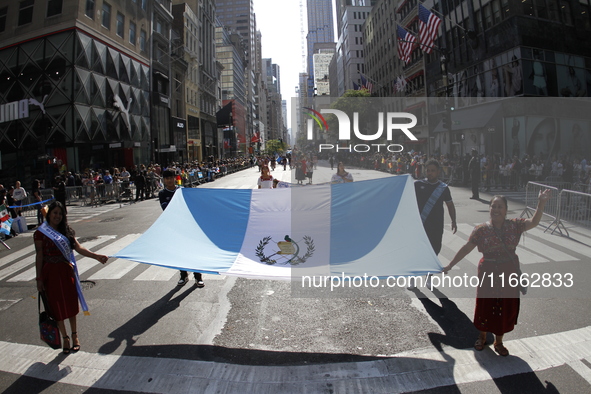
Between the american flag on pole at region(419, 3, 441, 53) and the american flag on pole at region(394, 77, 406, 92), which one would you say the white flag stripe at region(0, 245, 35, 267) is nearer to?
the american flag on pole at region(419, 3, 441, 53)

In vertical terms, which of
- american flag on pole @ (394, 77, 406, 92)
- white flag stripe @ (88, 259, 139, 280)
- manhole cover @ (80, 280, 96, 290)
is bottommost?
manhole cover @ (80, 280, 96, 290)

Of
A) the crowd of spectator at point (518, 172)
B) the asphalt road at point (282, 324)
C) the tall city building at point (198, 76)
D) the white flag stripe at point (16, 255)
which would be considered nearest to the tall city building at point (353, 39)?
the tall city building at point (198, 76)

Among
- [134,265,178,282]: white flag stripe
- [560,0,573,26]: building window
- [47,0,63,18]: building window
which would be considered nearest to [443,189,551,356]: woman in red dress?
[134,265,178,282]: white flag stripe

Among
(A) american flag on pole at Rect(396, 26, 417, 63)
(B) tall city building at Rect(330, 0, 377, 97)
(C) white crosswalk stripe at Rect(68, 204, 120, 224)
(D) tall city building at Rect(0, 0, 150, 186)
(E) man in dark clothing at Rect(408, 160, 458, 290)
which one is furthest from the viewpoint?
(B) tall city building at Rect(330, 0, 377, 97)

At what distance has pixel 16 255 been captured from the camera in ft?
34.6

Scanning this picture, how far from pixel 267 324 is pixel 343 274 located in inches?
59.8

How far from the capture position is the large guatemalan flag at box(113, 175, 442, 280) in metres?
4.85

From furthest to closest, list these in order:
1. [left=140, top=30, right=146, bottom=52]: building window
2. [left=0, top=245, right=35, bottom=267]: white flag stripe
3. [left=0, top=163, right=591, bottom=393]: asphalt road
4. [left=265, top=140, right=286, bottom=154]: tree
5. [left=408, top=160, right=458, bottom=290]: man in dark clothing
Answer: [left=265, top=140, right=286, bottom=154]: tree
[left=140, top=30, right=146, bottom=52]: building window
[left=0, top=245, right=35, bottom=267]: white flag stripe
[left=408, top=160, right=458, bottom=290]: man in dark clothing
[left=0, top=163, right=591, bottom=393]: asphalt road

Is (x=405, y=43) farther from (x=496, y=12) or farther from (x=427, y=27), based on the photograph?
(x=496, y=12)

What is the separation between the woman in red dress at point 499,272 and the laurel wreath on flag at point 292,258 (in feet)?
6.50

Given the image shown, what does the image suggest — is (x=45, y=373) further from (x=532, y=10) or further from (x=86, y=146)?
(x=532, y=10)

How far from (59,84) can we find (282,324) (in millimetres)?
32283

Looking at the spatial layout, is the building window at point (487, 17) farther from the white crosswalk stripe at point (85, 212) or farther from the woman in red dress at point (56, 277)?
the woman in red dress at point (56, 277)

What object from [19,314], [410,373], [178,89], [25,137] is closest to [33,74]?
[25,137]
